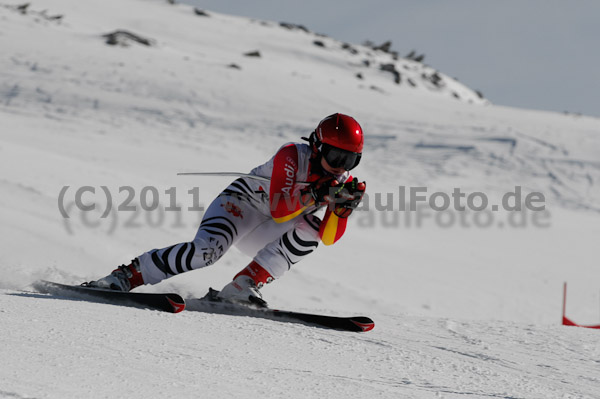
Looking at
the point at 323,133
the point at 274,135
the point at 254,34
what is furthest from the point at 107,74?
the point at 254,34

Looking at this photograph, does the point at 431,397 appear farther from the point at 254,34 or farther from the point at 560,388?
the point at 254,34

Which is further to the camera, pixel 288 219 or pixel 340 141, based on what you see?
pixel 288 219

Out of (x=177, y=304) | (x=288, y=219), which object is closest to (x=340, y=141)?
(x=288, y=219)

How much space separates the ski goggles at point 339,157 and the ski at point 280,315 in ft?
3.21

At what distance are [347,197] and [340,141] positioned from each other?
1.23ft

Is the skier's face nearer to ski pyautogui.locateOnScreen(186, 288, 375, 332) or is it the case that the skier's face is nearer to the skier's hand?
the skier's hand

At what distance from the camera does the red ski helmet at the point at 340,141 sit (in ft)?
13.8

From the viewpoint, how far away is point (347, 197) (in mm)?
4078

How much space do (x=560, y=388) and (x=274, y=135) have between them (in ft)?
45.3

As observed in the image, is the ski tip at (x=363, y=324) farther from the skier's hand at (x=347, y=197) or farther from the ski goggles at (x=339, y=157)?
the ski goggles at (x=339, y=157)

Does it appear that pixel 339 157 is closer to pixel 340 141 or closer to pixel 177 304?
pixel 340 141

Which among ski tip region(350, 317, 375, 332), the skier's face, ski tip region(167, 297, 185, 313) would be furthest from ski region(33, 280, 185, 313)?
the skier's face

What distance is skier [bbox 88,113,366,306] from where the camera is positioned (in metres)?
4.19

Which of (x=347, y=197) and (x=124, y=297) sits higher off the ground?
(x=347, y=197)
